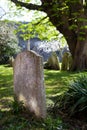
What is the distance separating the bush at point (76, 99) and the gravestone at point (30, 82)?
935 mm

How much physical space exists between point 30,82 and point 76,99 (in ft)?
4.45

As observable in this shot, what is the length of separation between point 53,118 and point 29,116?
1.70 feet

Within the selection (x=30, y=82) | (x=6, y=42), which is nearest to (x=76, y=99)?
(x=30, y=82)

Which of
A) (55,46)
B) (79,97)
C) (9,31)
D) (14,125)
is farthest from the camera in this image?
(55,46)

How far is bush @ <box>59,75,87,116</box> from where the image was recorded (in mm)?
6438

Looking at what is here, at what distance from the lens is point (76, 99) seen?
673 cm

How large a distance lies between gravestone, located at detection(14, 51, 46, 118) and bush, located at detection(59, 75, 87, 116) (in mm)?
935

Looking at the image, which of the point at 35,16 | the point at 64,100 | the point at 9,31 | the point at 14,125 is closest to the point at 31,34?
the point at 35,16

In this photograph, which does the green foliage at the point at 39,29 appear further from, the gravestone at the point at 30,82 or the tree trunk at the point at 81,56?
the gravestone at the point at 30,82

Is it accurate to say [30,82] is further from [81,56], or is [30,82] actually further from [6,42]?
[6,42]

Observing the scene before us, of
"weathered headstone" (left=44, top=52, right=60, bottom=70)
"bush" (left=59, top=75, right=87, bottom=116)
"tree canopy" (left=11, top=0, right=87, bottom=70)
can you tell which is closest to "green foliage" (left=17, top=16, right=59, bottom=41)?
"weathered headstone" (left=44, top=52, right=60, bottom=70)

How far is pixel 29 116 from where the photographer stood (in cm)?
604

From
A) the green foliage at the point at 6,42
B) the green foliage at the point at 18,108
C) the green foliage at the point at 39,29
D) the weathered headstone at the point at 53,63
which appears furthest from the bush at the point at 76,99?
the green foliage at the point at 6,42

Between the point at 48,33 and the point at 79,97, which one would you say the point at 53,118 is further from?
the point at 48,33
